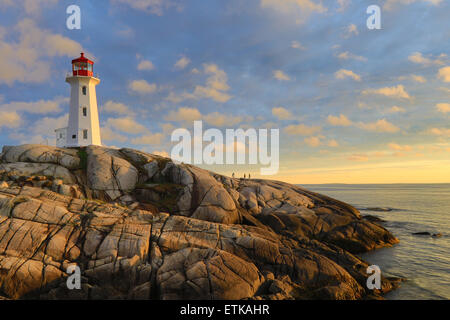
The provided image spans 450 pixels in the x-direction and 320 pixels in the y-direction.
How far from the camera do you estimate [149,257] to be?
17.4m

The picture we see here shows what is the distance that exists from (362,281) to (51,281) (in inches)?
800

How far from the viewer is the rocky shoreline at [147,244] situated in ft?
51.2

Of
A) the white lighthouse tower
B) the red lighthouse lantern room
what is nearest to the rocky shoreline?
the white lighthouse tower

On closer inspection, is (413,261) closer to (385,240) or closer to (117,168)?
(385,240)

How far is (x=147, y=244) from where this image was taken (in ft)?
59.2

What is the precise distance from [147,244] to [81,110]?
2863 centimetres

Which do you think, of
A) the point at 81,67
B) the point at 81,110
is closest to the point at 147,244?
the point at 81,110

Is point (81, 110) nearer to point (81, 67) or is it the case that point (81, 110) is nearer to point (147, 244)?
point (81, 67)

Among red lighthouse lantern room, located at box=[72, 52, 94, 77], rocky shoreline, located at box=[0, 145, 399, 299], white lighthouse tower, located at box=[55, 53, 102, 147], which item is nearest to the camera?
Answer: rocky shoreline, located at box=[0, 145, 399, 299]

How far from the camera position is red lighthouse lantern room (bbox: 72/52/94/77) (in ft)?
127

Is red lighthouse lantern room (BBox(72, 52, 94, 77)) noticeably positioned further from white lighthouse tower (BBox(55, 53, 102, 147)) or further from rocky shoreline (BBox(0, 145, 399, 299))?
rocky shoreline (BBox(0, 145, 399, 299))

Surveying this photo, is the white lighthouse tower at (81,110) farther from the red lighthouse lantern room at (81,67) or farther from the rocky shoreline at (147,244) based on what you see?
the rocky shoreline at (147,244)

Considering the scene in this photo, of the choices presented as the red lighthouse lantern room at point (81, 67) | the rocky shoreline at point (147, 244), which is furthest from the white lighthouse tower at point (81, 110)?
the rocky shoreline at point (147, 244)

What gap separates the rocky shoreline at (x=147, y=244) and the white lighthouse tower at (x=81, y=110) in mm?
9792
